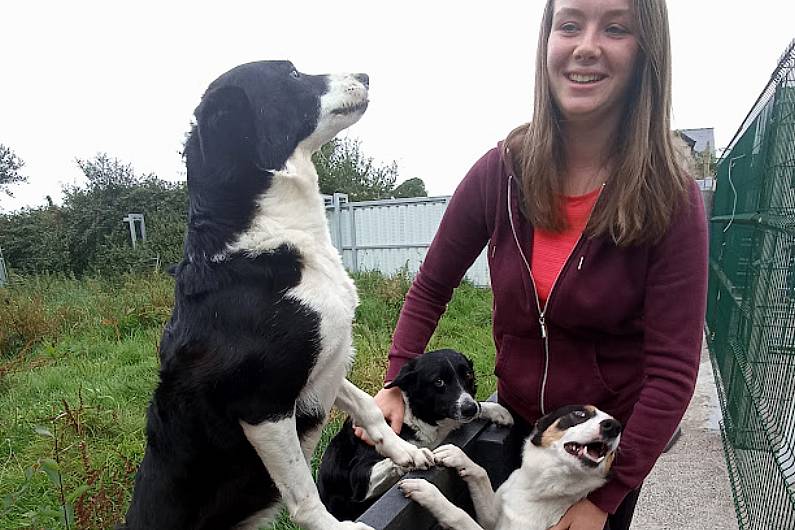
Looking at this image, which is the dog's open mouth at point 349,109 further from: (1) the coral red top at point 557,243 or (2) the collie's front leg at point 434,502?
(2) the collie's front leg at point 434,502

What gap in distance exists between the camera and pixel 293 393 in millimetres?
1458

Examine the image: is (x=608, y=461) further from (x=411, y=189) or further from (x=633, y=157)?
(x=411, y=189)

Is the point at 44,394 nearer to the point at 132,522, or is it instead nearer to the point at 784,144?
the point at 132,522

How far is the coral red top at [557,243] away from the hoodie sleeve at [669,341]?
9.7 inches

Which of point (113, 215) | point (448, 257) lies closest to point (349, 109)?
point (448, 257)

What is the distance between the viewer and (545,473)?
1924 mm

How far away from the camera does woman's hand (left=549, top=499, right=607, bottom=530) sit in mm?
1633

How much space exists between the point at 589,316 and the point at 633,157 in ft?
1.54

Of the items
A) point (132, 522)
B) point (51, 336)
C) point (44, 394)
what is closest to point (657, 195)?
point (132, 522)

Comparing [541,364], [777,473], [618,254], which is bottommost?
[777,473]

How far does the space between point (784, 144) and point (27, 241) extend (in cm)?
1711

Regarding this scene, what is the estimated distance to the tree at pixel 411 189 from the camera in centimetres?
2419

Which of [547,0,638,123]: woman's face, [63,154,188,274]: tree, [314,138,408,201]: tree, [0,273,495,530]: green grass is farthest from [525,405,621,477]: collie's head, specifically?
[314,138,408,201]: tree

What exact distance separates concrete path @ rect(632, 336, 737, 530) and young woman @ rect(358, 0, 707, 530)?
4.89 feet
